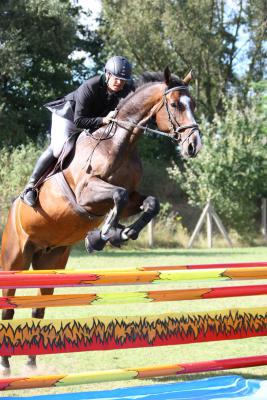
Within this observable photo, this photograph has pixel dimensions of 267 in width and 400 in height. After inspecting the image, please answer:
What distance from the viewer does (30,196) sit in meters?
5.50

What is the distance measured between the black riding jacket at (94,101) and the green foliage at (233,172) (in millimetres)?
17415

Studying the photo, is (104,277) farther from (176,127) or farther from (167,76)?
(167,76)

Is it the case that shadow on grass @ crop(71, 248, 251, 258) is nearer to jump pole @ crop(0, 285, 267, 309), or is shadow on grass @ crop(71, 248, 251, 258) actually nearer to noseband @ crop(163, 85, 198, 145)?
noseband @ crop(163, 85, 198, 145)

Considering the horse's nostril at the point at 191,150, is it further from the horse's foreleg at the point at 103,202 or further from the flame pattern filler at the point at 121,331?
the flame pattern filler at the point at 121,331

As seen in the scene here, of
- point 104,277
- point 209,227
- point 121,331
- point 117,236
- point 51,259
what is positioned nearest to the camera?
point 104,277

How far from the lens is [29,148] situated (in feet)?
70.6

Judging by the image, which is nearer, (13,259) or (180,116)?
(180,116)

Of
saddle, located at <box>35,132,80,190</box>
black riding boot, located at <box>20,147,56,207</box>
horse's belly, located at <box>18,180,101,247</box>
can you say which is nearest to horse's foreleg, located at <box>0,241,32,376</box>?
horse's belly, located at <box>18,180,101,247</box>

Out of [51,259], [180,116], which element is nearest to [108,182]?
[180,116]

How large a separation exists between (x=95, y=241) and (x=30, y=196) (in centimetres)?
87

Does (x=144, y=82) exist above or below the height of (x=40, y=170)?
above

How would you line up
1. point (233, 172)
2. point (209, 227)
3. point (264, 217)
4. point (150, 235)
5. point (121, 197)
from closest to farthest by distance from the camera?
point (121, 197), point (150, 235), point (209, 227), point (233, 172), point (264, 217)

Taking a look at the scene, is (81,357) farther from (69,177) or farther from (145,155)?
(145,155)

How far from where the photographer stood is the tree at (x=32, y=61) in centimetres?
2588
